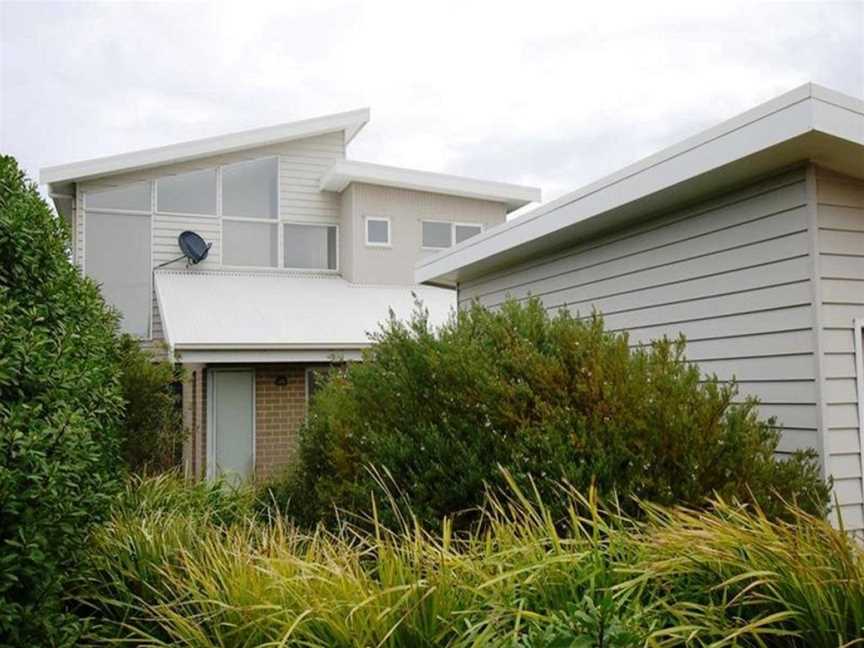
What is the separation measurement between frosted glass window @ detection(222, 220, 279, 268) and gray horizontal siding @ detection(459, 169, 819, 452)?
1069 centimetres

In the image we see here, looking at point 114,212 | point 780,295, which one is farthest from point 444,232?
point 780,295

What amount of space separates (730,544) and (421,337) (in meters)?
2.94

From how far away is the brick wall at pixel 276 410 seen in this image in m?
14.5

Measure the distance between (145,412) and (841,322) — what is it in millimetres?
8245

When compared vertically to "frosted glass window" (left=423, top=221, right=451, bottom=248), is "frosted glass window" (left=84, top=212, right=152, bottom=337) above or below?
below

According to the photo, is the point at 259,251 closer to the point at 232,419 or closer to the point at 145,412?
the point at 232,419

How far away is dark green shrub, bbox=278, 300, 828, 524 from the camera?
471cm

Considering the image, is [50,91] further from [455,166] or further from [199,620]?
[455,166]

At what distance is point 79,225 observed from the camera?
15648 millimetres

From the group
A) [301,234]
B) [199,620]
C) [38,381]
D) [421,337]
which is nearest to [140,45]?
[301,234]

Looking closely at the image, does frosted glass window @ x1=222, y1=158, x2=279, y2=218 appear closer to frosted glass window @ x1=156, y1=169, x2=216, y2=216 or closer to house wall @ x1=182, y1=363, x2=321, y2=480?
frosted glass window @ x1=156, y1=169, x2=216, y2=216

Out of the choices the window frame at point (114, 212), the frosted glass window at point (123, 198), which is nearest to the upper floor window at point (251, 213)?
the window frame at point (114, 212)

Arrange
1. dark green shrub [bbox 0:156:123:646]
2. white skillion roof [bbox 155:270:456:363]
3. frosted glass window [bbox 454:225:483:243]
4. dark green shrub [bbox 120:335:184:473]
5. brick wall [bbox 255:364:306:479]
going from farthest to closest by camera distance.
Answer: frosted glass window [bbox 454:225:483:243] → brick wall [bbox 255:364:306:479] → white skillion roof [bbox 155:270:456:363] → dark green shrub [bbox 120:335:184:473] → dark green shrub [bbox 0:156:123:646]

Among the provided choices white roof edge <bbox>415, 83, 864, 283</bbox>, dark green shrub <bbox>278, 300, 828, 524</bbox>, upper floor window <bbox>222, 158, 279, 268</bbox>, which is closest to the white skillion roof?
upper floor window <bbox>222, 158, 279, 268</bbox>
